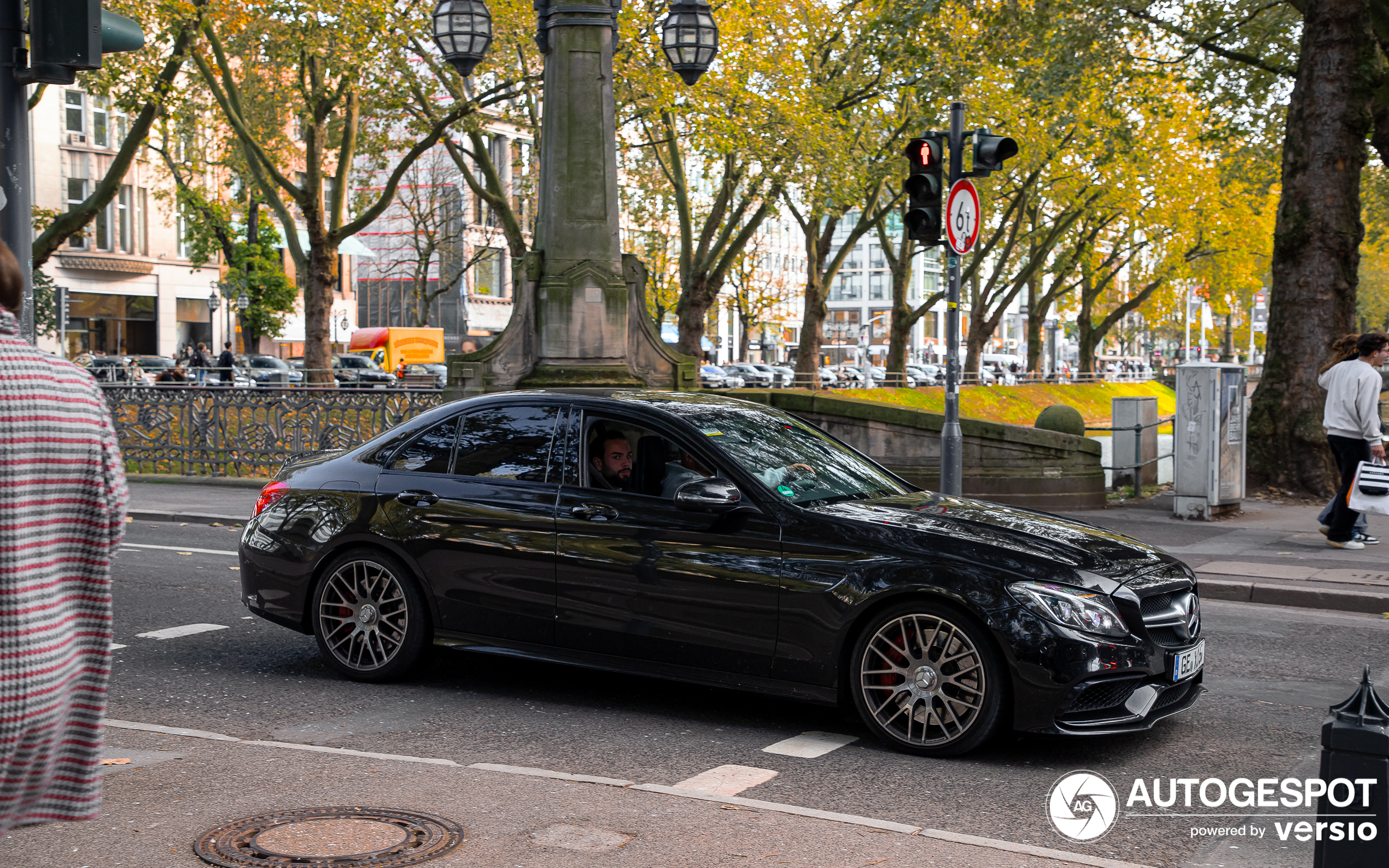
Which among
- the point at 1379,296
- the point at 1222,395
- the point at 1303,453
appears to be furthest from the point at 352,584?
the point at 1379,296

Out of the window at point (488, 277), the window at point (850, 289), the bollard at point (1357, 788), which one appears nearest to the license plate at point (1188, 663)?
the bollard at point (1357, 788)

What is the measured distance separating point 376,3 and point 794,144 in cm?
876

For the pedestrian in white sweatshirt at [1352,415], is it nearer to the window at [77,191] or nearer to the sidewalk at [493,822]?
the sidewalk at [493,822]

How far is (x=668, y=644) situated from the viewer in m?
6.16

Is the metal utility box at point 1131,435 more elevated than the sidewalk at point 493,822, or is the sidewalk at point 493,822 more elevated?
the metal utility box at point 1131,435

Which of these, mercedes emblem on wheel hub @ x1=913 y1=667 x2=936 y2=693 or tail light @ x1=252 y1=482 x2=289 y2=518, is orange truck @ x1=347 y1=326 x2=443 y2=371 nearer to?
tail light @ x1=252 y1=482 x2=289 y2=518

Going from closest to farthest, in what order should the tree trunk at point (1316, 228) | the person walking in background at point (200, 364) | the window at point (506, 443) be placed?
the window at point (506, 443) < the tree trunk at point (1316, 228) < the person walking in background at point (200, 364)

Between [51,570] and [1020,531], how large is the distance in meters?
4.31

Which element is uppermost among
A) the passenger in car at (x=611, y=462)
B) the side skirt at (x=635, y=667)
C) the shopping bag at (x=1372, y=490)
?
the passenger in car at (x=611, y=462)

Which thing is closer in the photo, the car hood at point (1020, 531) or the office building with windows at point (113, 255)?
the car hood at point (1020, 531)

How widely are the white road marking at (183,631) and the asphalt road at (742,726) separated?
6 centimetres

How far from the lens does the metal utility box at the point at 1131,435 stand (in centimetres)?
1611

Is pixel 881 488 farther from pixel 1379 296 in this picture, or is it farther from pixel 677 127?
pixel 1379 296

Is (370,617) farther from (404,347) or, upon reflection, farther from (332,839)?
(404,347)
